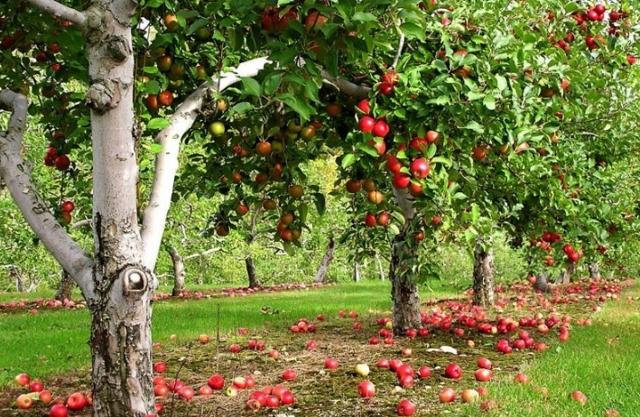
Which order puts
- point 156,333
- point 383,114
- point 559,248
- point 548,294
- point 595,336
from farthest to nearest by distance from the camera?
point 548,294, point 156,333, point 595,336, point 559,248, point 383,114

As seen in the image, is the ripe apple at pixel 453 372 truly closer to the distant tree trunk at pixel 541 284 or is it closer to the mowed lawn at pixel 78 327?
the mowed lawn at pixel 78 327

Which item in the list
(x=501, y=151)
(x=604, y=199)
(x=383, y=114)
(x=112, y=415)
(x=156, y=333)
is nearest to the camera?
(x=112, y=415)

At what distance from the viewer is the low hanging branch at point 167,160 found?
13.3 ft

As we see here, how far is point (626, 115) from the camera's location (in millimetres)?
7293

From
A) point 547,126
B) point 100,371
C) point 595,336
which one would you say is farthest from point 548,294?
point 100,371

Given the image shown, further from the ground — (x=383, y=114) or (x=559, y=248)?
(x=383, y=114)

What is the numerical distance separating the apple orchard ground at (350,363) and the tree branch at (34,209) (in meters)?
1.20

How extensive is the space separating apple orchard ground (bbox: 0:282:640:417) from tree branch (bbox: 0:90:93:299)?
120 cm

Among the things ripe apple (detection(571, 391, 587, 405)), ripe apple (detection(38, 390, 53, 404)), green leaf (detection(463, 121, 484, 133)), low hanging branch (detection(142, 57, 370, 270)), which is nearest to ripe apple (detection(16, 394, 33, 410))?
ripe apple (detection(38, 390, 53, 404))

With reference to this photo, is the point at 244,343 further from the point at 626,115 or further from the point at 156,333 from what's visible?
the point at 626,115

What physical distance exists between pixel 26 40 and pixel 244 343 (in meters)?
4.94

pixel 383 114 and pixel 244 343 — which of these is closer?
pixel 383 114

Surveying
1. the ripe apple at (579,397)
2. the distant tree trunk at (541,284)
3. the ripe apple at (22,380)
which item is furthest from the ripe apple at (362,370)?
the distant tree trunk at (541,284)

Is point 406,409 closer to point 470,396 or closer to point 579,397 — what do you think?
point 470,396
